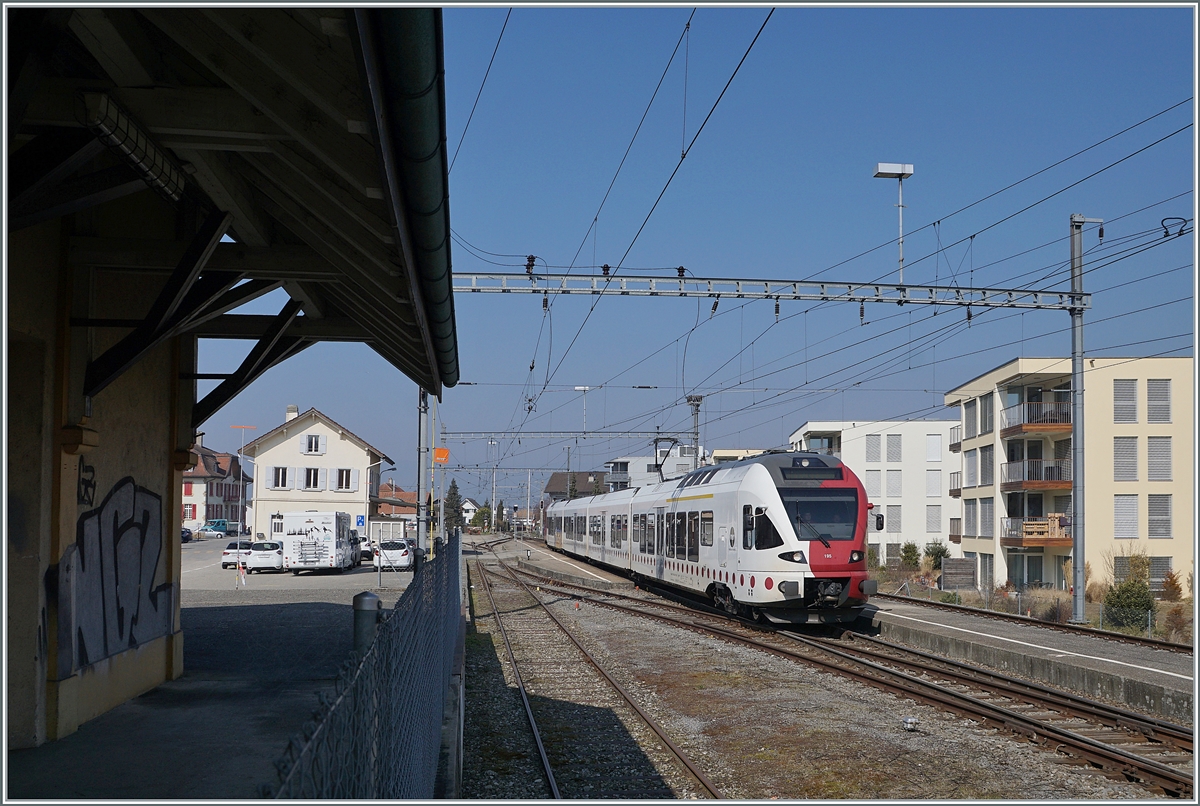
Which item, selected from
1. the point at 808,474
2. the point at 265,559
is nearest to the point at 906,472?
the point at 265,559

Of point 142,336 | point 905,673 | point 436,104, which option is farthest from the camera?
point 905,673

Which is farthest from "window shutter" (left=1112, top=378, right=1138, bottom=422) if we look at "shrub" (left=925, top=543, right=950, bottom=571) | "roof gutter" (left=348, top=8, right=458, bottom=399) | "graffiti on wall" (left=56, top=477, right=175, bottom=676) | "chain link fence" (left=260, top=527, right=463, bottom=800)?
"roof gutter" (left=348, top=8, right=458, bottom=399)

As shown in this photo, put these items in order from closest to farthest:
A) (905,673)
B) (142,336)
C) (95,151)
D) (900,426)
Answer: (95,151) → (142,336) → (905,673) → (900,426)

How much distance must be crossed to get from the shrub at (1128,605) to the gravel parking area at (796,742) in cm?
1091

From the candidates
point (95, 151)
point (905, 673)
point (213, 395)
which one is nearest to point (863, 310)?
point (905, 673)

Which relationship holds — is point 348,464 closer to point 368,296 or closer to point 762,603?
point 762,603

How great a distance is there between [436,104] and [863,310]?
18582 millimetres

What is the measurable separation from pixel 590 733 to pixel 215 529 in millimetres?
87491

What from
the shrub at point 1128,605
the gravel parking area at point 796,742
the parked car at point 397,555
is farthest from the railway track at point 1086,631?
the parked car at point 397,555

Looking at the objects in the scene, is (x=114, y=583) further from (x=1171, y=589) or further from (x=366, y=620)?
(x=1171, y=589)

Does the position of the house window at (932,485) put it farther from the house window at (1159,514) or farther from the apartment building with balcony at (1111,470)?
the house window at (1159,514)

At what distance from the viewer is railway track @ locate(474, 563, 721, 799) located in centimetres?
884

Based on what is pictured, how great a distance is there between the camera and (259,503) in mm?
51094

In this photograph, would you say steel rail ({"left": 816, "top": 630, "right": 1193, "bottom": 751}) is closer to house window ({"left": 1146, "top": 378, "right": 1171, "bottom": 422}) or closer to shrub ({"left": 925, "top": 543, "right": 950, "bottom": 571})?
house window ({"left": 1146, "top": 378, "right": 1171, "bottom": 422})
